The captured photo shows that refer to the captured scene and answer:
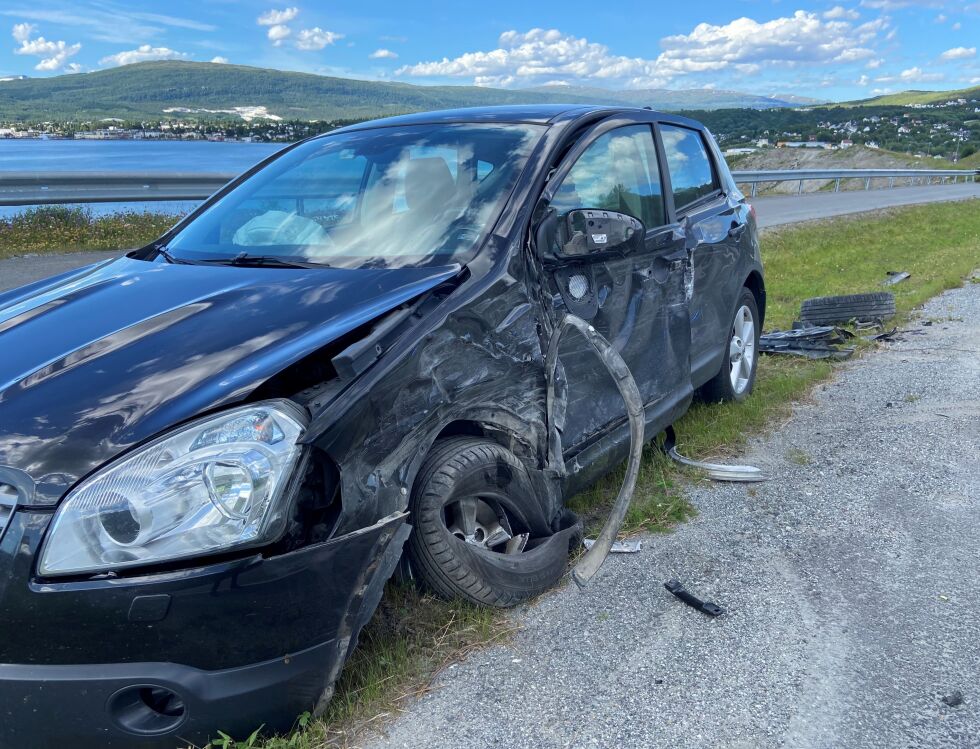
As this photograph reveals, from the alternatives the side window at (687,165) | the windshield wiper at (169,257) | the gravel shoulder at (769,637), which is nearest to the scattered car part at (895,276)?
the side window at (687,165)

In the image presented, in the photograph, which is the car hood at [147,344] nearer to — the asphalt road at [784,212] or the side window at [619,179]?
the side window at [619,179]

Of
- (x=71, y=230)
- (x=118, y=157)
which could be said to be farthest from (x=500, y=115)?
(x=71, y=230)

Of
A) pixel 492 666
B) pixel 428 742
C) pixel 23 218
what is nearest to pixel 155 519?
pixel 428 742

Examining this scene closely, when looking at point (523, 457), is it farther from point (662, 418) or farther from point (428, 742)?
point (662, 418)

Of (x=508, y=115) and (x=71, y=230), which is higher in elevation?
(x=508, y=115)

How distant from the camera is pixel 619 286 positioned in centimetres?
354

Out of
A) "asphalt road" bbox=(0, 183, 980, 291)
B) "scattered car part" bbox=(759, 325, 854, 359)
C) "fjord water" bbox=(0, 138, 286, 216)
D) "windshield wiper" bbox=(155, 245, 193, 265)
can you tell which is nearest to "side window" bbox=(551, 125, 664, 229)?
"windshield wiper" bbox=(155, 245, 193, 265)

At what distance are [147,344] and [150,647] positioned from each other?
874mm

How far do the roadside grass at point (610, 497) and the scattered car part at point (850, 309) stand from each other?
1.15 ft

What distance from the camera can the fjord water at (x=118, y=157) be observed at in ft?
20.8

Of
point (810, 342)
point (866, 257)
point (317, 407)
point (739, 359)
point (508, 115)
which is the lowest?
point (866, 257)

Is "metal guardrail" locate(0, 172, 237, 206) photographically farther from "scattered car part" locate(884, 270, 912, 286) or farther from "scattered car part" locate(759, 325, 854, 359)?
"scattered car part" locate(884, 270, 912, 286)

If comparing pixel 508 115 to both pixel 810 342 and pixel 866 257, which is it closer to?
pixel 810 342

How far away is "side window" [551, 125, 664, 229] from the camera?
3502 millimetres
